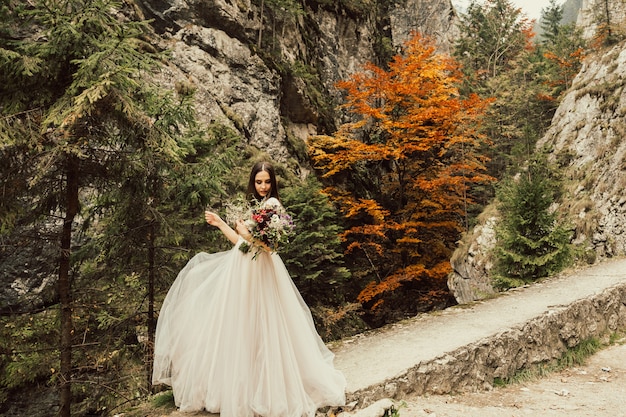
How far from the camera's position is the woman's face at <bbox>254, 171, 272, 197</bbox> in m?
3.82

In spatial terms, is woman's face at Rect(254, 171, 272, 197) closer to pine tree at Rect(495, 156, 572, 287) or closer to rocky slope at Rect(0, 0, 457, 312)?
rocky slope at Rect(0, 0, 457, 312)

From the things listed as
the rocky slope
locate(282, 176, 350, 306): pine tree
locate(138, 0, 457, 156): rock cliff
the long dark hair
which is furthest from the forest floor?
locate(138, 0, 457, 156): rock cliff

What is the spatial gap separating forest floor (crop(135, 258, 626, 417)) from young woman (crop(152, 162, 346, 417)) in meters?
0.35

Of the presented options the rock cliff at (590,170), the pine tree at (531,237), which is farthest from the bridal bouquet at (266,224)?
the rock cliff at (590,170)

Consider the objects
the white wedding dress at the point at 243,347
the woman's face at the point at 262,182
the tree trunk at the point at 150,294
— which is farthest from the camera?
the tree trunk at the point at 150,294

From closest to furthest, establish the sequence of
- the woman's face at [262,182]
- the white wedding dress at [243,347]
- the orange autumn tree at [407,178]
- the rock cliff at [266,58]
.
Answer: the white wedding dress at [243,347] < the woman's face at [262,182] < the orange autumn tree at [407,178] < the rock cliff at [266,58]

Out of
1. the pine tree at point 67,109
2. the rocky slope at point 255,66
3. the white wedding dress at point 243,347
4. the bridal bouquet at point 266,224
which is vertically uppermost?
the rocky slope at point 255,66

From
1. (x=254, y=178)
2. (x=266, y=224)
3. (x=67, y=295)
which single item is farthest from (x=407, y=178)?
(x=67, y=295)

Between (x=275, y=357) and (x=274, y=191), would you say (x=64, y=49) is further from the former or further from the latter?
(x=275, y=357)

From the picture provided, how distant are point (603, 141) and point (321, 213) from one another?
10.6 meters

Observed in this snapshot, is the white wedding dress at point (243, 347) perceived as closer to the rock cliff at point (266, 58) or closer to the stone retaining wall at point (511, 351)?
the stone retaining wall at point (511, 351)

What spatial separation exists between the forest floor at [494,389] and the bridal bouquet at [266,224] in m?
1.68

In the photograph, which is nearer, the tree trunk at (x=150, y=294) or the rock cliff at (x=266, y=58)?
the tree trunk at (x=150, y=294)

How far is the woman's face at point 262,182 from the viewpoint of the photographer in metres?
3.82
